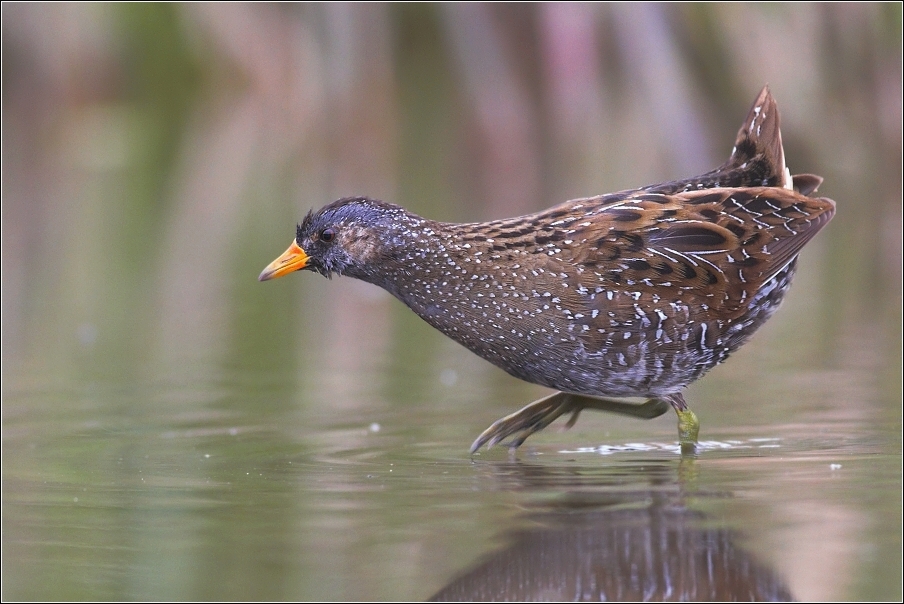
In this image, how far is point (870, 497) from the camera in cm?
441

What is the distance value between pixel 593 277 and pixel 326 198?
7.72 metres

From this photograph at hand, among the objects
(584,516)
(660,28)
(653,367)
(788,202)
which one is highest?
(660,28)

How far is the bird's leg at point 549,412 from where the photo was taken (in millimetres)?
5742

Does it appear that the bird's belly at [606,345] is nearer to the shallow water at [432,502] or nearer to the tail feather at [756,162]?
the shallow water at [432,502]

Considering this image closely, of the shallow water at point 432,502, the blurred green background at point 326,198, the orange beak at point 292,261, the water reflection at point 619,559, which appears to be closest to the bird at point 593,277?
the orange beak at point 292,261

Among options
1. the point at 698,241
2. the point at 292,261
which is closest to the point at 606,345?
the point at 698,241

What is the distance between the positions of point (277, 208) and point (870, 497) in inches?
367

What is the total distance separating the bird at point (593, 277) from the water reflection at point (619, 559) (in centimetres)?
113

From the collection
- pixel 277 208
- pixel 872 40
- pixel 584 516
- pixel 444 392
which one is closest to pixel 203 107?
pixel 277 208

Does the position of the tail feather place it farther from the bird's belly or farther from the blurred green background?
the blurred green background

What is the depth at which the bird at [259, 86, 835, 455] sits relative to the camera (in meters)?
A: 5.68

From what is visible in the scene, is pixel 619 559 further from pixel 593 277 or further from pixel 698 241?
pixel 698 241

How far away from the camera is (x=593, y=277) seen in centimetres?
568

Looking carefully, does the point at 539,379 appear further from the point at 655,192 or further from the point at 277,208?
the point at 277,208
